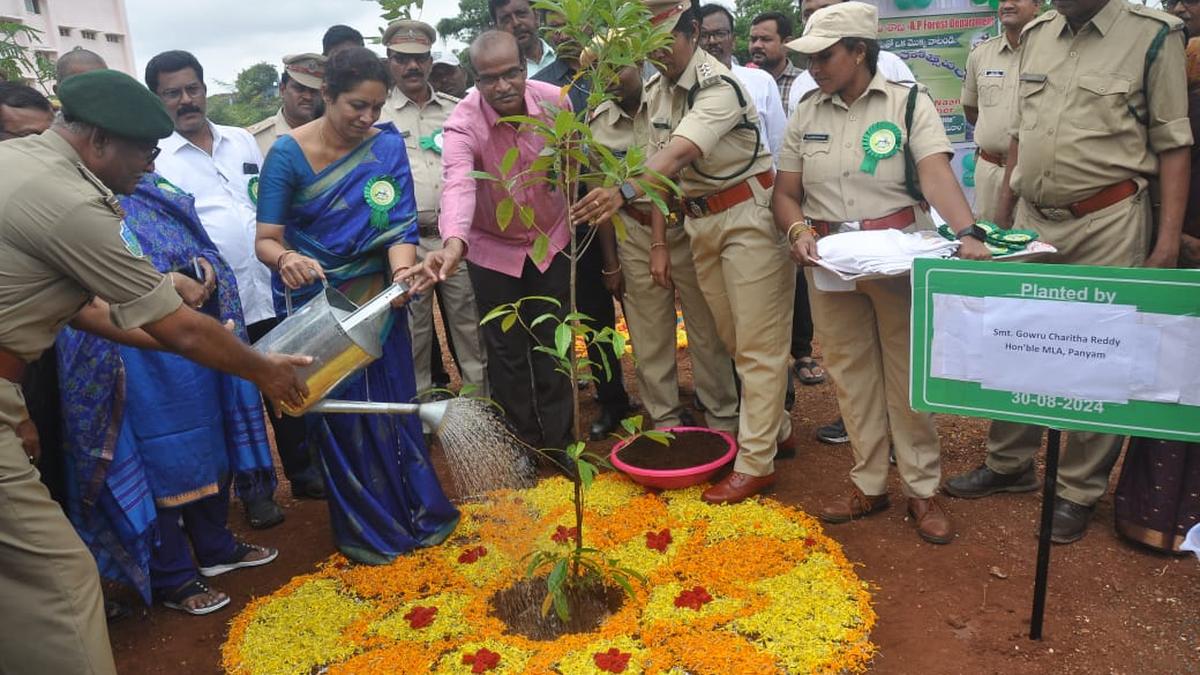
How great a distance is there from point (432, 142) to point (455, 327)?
1.15m

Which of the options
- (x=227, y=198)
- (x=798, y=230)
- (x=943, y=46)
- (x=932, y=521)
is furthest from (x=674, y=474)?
(x=943, y=46)

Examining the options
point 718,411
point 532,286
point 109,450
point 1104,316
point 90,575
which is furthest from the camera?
point 718,411

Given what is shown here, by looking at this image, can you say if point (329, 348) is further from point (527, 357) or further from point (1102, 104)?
point (1102, 104)

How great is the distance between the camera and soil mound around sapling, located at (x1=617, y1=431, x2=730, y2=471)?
4.17 metres

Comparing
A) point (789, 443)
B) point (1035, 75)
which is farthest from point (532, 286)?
point (1035, 75)

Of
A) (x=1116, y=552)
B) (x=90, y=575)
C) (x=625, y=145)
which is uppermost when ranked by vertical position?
(x=625, y=145)

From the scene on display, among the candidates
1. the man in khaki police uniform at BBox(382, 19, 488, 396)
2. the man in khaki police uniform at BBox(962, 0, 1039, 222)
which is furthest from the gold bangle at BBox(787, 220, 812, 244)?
the man in khaki police uniform at BBox(382, 19, 488, 396)

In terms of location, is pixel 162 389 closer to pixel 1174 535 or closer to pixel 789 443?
pixel 789 443

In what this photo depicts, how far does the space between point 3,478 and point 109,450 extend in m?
1.12

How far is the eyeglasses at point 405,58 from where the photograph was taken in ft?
16.3

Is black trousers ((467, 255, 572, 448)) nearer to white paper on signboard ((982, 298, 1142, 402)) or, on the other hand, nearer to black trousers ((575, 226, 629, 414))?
black trousers ((575, 226, 629, 414))

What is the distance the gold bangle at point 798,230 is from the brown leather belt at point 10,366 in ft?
8.86

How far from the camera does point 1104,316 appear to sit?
246cm

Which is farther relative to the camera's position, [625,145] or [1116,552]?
[625,145]
